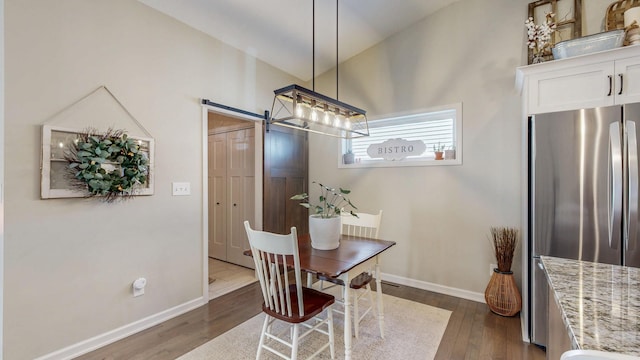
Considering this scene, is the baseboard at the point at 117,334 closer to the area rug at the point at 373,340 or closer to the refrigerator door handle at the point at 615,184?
the area rug at the point at 373,340

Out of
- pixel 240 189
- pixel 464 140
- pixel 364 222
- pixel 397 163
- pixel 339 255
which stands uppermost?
pixel 464 140

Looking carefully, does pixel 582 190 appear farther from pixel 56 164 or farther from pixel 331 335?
pixel 56 164

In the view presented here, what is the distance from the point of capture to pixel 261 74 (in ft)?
11.5

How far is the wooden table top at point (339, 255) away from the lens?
1.71m

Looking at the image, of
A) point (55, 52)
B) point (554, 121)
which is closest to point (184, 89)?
point (55, 52)

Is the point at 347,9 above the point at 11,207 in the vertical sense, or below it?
above

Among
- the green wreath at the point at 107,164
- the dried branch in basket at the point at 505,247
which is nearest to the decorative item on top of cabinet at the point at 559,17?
the dried branch in basket at the point at 505,247

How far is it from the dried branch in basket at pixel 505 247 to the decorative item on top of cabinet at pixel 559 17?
61.8 inches

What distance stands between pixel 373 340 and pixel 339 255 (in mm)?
837

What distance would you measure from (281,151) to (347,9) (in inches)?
72.4

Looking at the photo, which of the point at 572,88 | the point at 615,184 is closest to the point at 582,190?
the point at 615,184

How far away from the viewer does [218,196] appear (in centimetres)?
429

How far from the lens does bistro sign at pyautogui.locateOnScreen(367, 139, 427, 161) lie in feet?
10.9

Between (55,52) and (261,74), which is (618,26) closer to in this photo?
(261,74)
